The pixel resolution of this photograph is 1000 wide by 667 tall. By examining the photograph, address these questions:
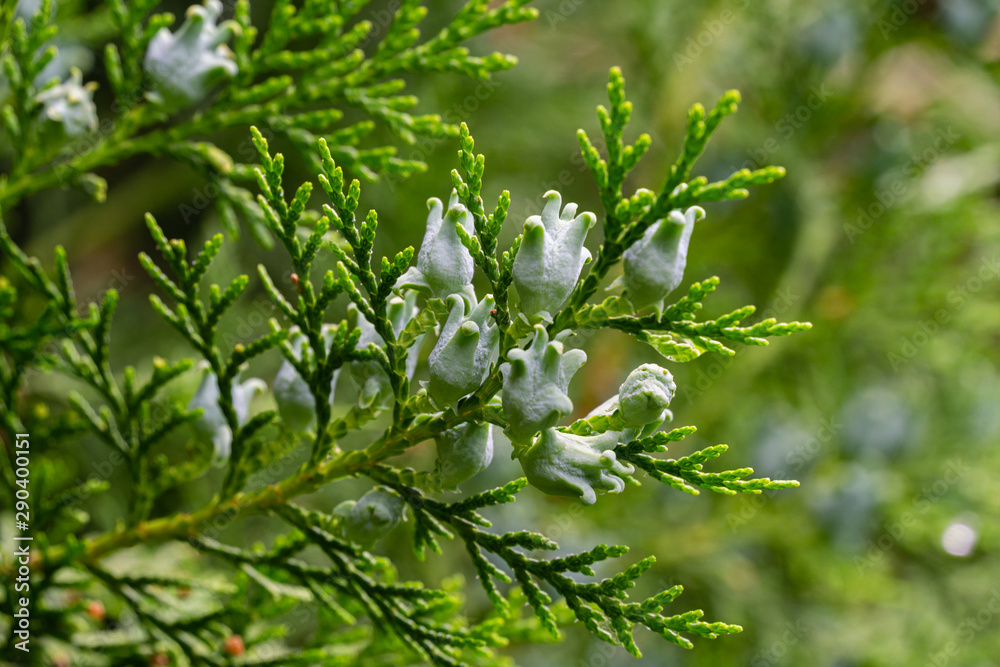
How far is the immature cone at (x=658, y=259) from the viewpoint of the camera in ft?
2.33

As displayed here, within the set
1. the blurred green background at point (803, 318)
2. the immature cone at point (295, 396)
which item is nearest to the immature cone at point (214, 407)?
the immature cone at point (295, 396)

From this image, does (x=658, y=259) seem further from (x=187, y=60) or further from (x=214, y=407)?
(x=187, y=60)

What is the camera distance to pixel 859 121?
308cm

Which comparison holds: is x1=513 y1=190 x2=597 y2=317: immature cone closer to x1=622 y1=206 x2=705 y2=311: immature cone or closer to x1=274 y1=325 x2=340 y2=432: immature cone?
x1=622 y1=206 x2=705 y2=311: immature cone

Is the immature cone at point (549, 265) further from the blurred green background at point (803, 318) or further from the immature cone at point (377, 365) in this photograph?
the blurred green background at point (803, 318)

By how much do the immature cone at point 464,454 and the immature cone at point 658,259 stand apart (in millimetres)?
217

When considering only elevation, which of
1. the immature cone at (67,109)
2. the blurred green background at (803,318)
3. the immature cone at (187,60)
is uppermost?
the immature cone at (187,60)

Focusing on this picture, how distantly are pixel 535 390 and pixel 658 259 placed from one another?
0.55 feet

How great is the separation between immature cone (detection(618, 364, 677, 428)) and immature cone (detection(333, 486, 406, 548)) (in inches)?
11.4

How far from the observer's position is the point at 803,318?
2.82m

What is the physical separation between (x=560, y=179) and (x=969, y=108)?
6.17 ft

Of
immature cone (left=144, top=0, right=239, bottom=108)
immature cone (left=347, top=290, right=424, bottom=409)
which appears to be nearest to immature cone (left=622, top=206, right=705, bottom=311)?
immature cone (left=347, top=290, right=424, bottom=409)

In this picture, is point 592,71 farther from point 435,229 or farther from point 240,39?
point 435,229

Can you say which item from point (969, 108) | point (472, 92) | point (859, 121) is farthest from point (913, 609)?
→ point (472, 92)
